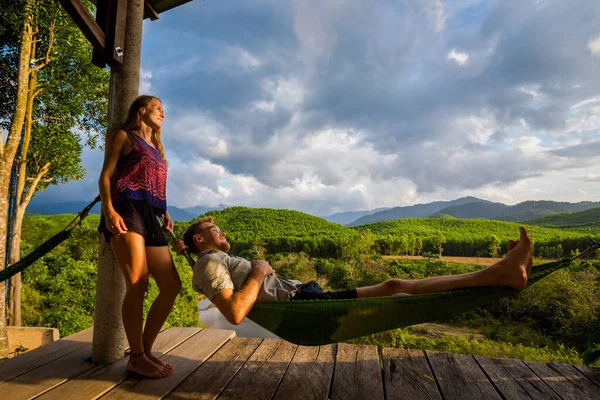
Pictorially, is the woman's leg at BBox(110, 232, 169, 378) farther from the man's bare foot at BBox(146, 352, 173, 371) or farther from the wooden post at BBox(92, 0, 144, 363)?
the wooden post at BBox(92, 0, 144, 363)

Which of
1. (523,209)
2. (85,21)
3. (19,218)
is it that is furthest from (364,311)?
(523,209)

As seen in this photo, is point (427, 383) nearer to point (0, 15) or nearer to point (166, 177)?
point (166, 177)

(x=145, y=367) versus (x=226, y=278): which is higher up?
(x=226, y=278)

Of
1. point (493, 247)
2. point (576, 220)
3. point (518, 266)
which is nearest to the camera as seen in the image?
point (518, 266)

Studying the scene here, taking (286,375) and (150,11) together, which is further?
(150,11)

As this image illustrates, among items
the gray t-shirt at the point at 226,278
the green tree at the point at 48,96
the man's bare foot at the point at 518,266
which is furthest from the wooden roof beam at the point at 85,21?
the green tree at the point at 48,96

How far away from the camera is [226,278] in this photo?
1.41 meters

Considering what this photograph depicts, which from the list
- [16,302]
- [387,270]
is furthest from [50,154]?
[387,270]

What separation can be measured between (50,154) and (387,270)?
60.2ft

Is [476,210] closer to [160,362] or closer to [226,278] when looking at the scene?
[160,362]

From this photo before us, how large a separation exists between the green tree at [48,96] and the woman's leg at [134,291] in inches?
168

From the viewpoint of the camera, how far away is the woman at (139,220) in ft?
5.05

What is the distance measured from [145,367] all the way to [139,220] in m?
0.68

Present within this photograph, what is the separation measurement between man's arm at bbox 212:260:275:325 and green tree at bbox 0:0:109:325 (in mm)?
4721
